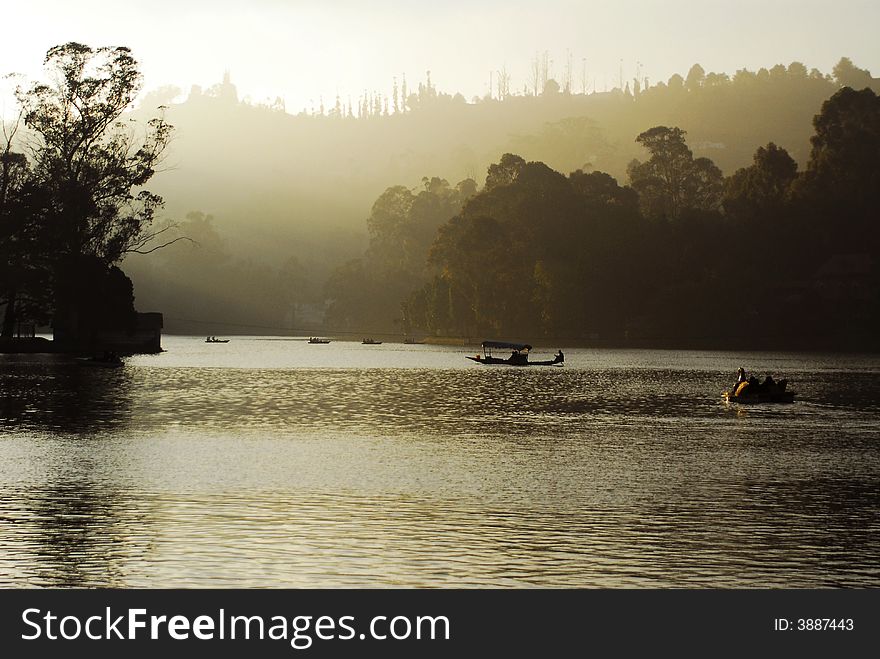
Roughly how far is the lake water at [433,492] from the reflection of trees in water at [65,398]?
0.86ft

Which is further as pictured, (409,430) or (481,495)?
(409,430)

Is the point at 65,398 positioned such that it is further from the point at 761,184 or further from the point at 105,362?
the point at 761,184

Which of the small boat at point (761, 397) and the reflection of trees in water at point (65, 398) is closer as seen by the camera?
the reflection of trees in water at point (65, 398)

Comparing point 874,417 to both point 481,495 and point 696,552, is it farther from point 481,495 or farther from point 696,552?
point 696,552

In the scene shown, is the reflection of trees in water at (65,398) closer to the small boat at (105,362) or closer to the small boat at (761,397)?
the small boat at (105,362)

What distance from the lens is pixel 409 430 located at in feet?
145

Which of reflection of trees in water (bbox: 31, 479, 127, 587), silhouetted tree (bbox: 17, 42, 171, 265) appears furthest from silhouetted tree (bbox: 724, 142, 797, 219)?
reflection of trees in water (bbox: 31, 479, 127, 587)

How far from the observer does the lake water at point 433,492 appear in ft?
61.7

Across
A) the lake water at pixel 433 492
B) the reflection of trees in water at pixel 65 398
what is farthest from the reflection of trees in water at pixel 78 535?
the reflection of trees in water at pixel 65 398

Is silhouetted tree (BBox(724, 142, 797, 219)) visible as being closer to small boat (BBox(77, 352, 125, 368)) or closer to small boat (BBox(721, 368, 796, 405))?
small boat (BBox(77, 352, 125, 368))

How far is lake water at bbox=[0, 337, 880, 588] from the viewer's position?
18.8 metres
